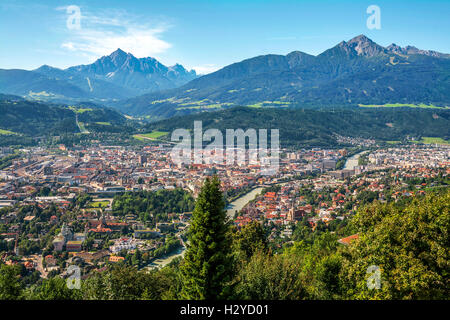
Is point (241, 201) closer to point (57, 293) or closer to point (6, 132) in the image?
point (57, 293)

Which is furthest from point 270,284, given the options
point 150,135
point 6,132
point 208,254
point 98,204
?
point 6,132

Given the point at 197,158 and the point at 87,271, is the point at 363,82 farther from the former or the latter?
the point at 87,271

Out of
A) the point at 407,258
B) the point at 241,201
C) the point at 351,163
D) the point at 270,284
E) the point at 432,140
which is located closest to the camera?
the point at 407,258

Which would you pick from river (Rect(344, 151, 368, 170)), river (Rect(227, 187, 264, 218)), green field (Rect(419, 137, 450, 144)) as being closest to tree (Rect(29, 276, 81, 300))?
river (Rect(227, 187, 264, 218))

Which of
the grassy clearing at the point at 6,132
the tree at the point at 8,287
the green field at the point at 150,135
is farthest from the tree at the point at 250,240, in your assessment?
the grassy clearing at the point at 6,132

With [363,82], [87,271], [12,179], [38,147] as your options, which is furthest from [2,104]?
[363,82]

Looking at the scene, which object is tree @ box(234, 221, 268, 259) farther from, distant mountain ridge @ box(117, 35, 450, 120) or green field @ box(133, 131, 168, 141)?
distant mountain ridge @ box(117, 35, 450, 120)

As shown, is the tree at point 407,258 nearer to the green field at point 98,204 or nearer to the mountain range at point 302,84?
the green field at point 98,204
